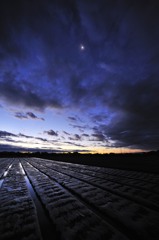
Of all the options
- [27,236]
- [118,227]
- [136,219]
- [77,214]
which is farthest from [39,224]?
[136,219]

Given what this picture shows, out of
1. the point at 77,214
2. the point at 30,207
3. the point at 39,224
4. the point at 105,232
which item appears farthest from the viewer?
the point at 30,207

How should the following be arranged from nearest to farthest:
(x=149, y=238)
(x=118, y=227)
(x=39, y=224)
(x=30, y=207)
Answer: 1. (x=149, y=238)
2. (x=118, y=227)
3. (x=39, y=224)
4. (x=30, y=207)

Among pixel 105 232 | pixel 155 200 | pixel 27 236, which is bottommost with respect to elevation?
pixel 27 236

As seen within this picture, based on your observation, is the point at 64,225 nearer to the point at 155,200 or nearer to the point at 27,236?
the point at 27,236

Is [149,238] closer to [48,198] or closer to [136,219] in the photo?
[136,219]

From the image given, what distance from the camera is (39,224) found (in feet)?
8.44

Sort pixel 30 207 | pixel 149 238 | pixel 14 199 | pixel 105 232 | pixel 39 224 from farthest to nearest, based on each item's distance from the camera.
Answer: pixel 14 199
pixel 30 207
pixel 39 224
pixel 105 232
pixel 149 238

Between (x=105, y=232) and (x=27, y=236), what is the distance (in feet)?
3.88

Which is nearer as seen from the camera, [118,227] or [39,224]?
[118,227]

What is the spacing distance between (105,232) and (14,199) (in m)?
3.06

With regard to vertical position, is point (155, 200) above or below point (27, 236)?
→ above

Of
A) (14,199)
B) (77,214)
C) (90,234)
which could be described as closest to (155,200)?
(77,214)

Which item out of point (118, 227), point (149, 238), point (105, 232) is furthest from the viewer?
point (118, 227)

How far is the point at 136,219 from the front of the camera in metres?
2.60
